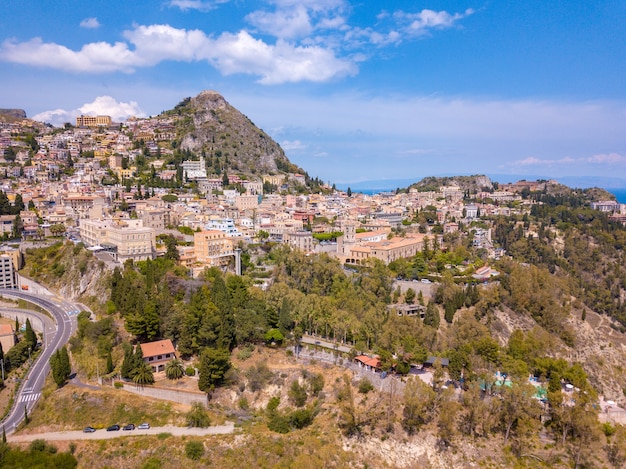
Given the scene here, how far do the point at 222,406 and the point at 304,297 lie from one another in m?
12.2

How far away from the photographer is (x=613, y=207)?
12281cm

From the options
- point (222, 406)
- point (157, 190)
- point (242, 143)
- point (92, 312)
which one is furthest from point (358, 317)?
point (242, 143)

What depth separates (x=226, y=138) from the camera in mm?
126250

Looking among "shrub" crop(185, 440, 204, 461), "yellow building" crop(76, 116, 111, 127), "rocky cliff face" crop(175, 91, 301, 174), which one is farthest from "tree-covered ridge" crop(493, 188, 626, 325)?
"yellow building" crop(76, 116, 111, 127)

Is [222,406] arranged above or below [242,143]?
below

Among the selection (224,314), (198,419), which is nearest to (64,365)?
(224,314)

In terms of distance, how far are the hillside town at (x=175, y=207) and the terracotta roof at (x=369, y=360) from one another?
22.8 metres

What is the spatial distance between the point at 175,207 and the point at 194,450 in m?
51.4

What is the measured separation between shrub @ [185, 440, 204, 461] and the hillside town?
25.7 meters

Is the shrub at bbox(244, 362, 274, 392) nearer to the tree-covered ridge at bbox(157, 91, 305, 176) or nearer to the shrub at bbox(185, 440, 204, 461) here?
the shrub at bbox(185, 440, 204, 461)

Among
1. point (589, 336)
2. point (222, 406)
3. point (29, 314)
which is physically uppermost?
point (29, 314)

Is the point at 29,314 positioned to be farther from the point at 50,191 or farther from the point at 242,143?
the point at 242,143

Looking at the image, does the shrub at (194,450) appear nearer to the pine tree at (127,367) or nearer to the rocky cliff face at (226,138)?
the pine tree at (127,367)

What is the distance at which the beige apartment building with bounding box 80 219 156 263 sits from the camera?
4903 centimetres
